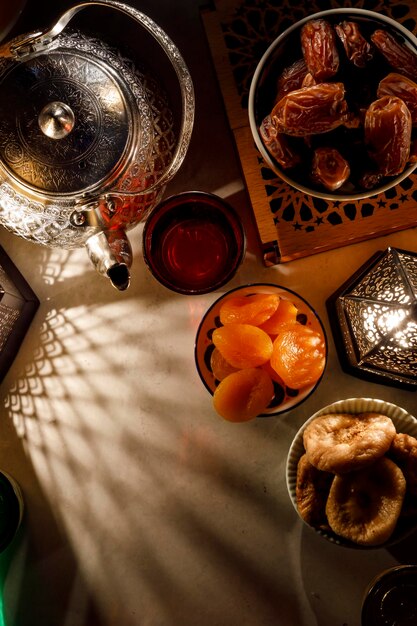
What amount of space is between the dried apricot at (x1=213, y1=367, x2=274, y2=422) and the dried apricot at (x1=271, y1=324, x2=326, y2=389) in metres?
0.04

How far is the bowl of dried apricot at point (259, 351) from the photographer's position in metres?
1.13

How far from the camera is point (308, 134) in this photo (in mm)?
1070

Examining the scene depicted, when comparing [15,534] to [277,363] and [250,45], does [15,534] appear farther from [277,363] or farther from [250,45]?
[250,45]

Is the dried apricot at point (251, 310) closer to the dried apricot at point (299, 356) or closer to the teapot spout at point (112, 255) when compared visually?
the dried apricot at point (299, 356)

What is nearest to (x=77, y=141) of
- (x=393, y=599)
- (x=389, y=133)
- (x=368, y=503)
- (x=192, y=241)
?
(x=192, y=241)

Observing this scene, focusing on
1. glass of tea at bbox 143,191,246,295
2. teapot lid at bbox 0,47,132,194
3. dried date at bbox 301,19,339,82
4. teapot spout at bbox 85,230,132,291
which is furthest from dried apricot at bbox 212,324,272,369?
dried date at bbox 301,19,339,82

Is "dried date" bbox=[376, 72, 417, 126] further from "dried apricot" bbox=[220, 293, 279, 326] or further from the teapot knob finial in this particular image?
the teapot knob finial

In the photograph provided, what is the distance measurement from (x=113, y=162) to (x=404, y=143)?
525mm

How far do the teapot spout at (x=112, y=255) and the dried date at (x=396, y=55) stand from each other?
60cm

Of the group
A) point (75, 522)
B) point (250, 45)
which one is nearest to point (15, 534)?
point (75, 522)

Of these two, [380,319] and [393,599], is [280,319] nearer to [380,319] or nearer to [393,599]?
[380,319]

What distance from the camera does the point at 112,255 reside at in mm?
982

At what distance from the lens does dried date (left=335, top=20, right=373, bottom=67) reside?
3.56 ft

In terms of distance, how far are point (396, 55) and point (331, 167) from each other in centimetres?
24
